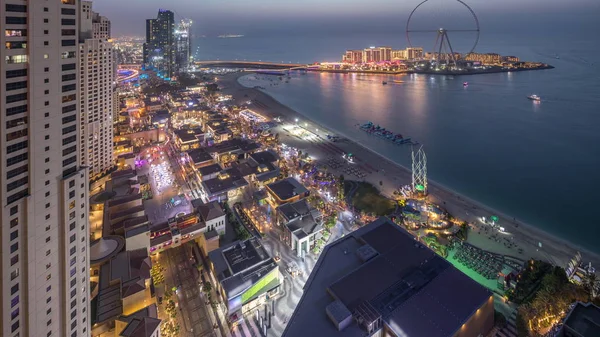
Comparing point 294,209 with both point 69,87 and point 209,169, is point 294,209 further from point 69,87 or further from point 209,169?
point 69,87

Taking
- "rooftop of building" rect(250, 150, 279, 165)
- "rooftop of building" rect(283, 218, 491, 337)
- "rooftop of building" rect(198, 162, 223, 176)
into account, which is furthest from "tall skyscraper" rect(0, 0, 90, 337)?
"rooftop of building" rect(250, 150, 279, 165)

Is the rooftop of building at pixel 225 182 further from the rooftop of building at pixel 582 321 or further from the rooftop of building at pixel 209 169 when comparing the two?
the rooftop of building at pixel 582 321

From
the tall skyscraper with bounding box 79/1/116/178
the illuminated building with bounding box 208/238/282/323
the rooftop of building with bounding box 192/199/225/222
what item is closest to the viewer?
the illuminated building with bounding box 208/238/282/323

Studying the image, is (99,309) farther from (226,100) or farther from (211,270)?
(226,100)

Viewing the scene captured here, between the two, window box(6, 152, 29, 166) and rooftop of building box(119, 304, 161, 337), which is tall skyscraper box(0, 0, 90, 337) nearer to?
window box(6, 152, 29, 166)

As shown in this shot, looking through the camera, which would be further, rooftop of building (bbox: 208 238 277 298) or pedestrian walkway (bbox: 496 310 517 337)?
rooftop of building (bbox: 208 238 277 298)

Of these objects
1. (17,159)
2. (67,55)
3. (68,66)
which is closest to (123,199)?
(17,159)
